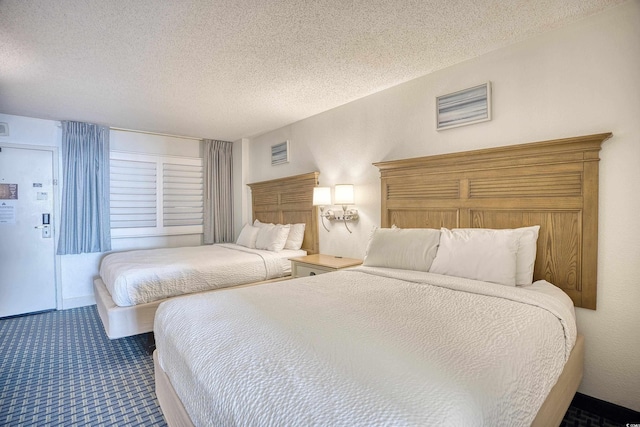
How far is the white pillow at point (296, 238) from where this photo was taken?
13.1 feet

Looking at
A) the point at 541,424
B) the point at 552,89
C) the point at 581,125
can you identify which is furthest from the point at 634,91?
the point at 541,424

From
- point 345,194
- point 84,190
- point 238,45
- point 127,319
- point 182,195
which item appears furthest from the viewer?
point 182,195

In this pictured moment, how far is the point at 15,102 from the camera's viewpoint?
3.34 meters

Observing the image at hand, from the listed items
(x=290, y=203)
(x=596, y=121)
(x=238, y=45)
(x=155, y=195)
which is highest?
(x=238, y=45)

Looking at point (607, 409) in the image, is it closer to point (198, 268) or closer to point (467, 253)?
point (467, 253)

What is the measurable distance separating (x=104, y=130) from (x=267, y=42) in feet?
10.8

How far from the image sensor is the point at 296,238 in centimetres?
402

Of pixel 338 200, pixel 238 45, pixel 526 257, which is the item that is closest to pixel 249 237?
pixel 338 200

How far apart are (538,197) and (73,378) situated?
11.7ft

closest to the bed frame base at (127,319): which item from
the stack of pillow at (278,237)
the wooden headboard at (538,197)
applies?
the stack of pillow at (278,237)

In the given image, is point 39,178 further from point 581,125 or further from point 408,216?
point 581,125

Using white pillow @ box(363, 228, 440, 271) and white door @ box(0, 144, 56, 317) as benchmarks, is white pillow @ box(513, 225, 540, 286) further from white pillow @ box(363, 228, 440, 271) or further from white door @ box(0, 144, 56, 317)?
white door @ box(0, 144, 56, 317)

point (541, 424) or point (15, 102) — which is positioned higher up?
point (15, 102)

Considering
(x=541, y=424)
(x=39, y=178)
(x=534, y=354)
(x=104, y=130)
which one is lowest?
(x=541, y=424)
